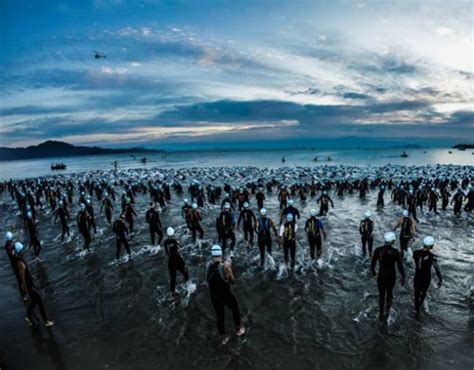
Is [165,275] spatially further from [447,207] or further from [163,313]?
[447,207]

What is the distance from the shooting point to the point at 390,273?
23.4ft

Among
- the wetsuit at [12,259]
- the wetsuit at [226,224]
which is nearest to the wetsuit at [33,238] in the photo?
the wetsuit at [12,259]

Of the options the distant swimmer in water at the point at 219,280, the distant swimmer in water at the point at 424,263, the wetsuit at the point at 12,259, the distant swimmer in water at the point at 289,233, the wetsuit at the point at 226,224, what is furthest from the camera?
the wetsuit at the point at 226,224

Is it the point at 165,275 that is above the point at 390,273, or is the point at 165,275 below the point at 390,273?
below

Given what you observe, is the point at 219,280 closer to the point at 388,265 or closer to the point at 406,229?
the point at 388,265

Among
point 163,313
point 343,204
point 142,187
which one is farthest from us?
point 142,187

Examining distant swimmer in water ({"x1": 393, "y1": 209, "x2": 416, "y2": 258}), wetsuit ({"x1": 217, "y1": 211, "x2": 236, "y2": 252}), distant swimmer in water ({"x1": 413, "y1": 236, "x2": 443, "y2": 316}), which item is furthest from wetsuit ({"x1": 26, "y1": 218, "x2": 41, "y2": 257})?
distant swimmer in water ({"x1": 393, "y1": 209, "x2": 416, "y2": 258})

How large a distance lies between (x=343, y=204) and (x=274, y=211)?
20.7 ft

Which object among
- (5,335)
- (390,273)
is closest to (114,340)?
(5,335)

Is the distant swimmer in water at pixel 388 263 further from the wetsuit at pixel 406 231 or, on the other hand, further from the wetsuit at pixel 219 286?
the wetsuit at pixel 406 231

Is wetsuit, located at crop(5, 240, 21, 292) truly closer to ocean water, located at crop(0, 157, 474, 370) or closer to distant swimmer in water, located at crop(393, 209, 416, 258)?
ocean water, located at crop(0, 157, 474, 370)

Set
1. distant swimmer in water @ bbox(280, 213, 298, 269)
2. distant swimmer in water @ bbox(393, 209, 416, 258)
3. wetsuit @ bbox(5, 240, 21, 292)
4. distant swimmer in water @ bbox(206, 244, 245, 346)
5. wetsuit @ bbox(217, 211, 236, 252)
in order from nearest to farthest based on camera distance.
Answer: distant swimmer in water @ bbox(206, 244, 245, 346), wetsuit @ bbox(5, 240, 21, 292), distant swimmer in water @ bbox(280, 213, 298, 269), distant swimmer in water @ bbox(393, 209, 416, 258), wetsuit @ bbox(217, 211, 236, 252)

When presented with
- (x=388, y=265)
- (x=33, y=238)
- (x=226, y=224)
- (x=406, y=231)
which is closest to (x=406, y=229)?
(x=406, y=231)

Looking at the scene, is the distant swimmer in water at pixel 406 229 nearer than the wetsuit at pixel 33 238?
Yes
